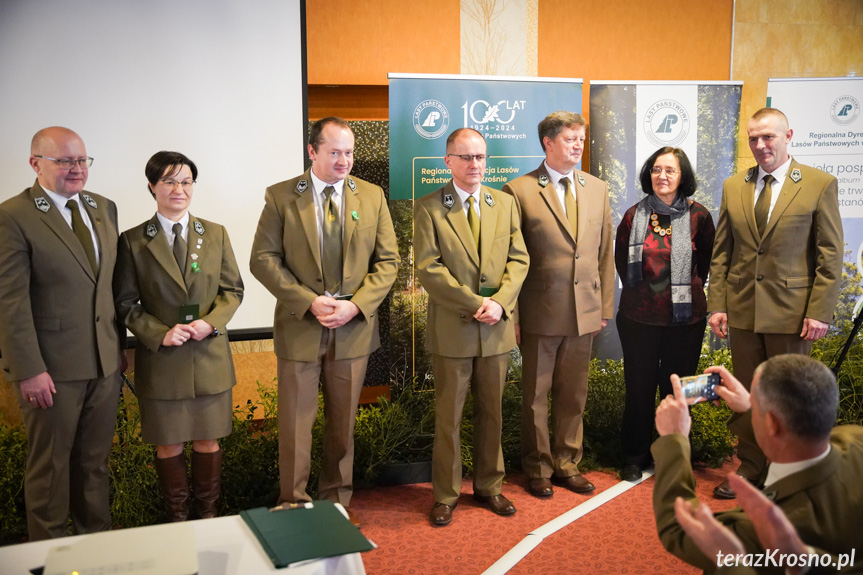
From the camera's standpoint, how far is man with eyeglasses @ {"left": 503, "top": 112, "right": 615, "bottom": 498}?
386cm

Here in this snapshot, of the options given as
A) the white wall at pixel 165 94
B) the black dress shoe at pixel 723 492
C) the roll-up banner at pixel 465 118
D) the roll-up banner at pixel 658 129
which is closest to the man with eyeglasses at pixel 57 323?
the white wall at pixel 165 94

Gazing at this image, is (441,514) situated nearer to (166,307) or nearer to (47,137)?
(166,307)

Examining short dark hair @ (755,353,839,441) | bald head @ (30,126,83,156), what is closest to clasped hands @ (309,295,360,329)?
bald head @ (30,126,83,156)

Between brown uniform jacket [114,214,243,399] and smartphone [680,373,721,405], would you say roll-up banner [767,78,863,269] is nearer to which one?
smartphone [680,373,721,405]

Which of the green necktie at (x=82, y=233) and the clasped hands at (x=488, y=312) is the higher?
the green necktie at (x=82, y=233)

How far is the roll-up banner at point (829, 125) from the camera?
5.30 metres

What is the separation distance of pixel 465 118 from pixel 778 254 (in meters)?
2.06

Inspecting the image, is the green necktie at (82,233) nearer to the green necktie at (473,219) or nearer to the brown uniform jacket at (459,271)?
the brown uniform jacket at (459,271)

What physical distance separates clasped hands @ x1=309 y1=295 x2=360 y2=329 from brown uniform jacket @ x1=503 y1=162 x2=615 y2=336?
106cm

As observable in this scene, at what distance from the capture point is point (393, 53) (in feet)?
17.3

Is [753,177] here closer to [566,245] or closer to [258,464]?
[566,245]

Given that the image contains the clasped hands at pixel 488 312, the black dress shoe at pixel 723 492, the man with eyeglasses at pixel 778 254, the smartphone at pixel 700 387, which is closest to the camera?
the smartphone at pixel 700 387

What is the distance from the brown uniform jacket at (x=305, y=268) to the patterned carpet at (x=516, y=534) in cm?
90

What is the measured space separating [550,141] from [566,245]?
0.55 m
